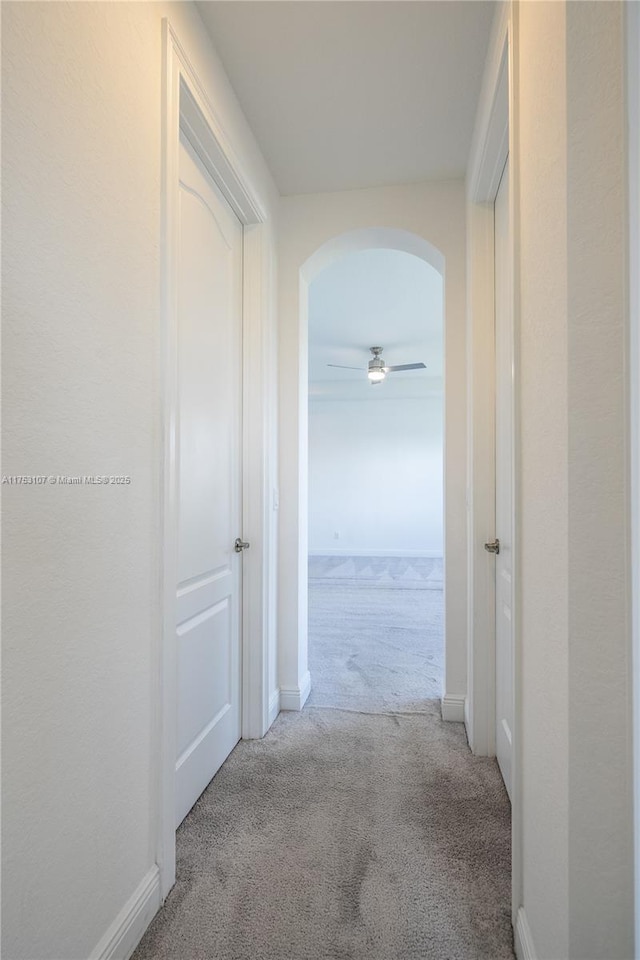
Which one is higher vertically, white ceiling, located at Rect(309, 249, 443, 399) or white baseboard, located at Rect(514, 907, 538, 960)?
white ceiling, located at Rect(309, 249, 443, 399)

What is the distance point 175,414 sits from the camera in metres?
1.49

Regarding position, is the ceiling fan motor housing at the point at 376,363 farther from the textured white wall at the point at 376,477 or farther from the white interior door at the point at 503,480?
the white interior door at the point at 503,480

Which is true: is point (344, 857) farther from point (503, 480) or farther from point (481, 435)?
point (481, 435)

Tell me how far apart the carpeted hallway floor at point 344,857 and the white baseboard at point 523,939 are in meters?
0.05

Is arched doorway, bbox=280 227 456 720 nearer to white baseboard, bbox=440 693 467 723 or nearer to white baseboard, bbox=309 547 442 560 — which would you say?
white baseboard, bbox=440 693 467 723

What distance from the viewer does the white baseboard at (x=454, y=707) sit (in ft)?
7.95

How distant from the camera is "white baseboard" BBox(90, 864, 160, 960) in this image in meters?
1.10

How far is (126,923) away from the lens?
1.17 metres

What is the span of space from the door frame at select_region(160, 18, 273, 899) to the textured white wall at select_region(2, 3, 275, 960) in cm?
4

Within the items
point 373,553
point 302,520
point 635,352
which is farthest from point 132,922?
point 373,553

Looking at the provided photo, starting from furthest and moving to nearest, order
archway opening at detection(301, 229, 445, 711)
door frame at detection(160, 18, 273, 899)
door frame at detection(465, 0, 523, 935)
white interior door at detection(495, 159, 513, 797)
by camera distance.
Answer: archway opening at detection(301, 229, 445, 711), door frame at detection(465, 0, 523, 935), white interior door at detection(495, 159, 513, 797), door frame at detection(160, 18, 273, 899)

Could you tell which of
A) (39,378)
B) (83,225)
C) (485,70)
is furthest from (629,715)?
(485,70)

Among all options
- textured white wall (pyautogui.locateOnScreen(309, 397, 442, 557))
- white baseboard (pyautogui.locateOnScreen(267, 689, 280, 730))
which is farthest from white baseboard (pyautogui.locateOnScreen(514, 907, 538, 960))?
textured white wall (pyautogui.locateOnScreen(309, 397, 442, 557))

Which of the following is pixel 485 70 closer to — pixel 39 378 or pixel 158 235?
pixel 158 235
